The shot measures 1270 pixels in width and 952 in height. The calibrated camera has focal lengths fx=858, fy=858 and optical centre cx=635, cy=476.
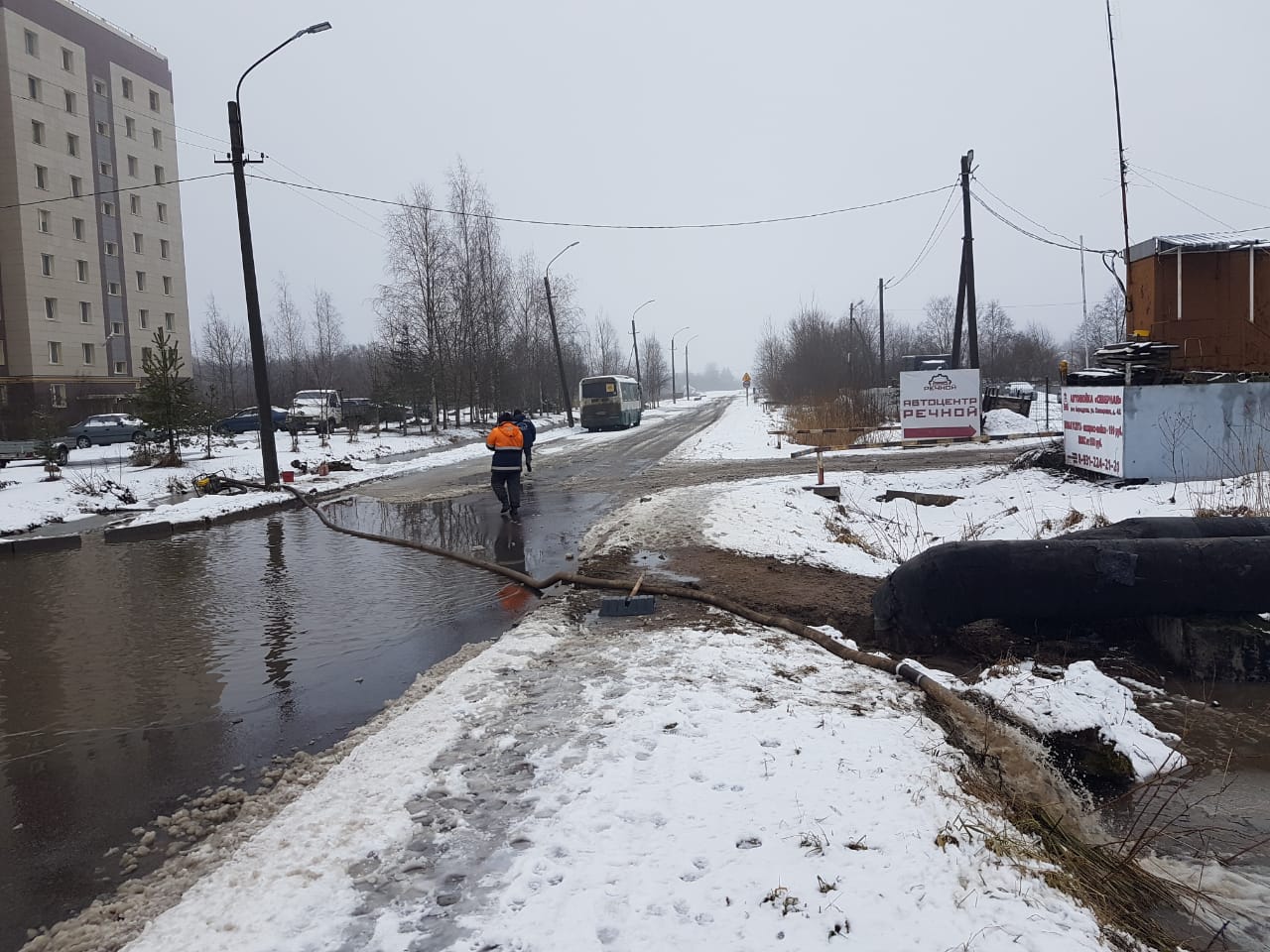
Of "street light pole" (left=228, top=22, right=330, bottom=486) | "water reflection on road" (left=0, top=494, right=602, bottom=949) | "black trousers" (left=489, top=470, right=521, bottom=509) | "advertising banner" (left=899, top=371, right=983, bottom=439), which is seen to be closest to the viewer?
"water reflection on road" (left=0, top=494, right=602, bottom=949)

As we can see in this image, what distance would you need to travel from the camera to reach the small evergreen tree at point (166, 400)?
78.1 ft

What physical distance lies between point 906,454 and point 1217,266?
9.02 m

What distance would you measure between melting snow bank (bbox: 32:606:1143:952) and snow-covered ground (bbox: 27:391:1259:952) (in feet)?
0.04

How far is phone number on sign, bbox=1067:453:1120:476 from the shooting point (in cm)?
1533

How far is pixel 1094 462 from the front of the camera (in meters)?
16.2

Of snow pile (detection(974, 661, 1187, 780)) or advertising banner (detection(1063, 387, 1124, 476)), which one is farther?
advertising banner (detection(1063, 387, 1124, 476))

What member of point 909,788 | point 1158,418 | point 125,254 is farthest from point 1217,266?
point 125,254

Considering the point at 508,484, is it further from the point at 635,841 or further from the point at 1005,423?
the point at 1005,423

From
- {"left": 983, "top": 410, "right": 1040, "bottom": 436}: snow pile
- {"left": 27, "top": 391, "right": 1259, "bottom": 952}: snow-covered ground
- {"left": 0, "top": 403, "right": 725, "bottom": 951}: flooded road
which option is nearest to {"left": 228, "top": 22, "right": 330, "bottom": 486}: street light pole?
{"left": 0, "top": 403, "right": 725, "bottom": 951}: flooded road

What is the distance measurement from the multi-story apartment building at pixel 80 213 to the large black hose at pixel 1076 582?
46748mm

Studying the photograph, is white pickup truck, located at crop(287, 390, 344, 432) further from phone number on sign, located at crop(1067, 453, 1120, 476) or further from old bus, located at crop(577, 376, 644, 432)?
phone number on sign, located at crop(1067, 453, 1120, 476)

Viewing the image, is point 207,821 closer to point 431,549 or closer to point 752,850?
point 752,850

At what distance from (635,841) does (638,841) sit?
13mm

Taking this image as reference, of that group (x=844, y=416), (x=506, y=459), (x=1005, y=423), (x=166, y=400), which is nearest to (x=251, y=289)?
(x=166, y=400)
